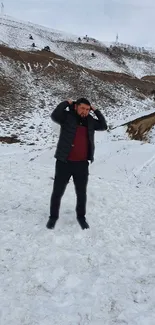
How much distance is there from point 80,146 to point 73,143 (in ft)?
0.45

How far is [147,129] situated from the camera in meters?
20.0

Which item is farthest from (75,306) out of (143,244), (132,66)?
(132,66)

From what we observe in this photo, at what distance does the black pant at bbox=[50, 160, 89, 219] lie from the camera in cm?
565

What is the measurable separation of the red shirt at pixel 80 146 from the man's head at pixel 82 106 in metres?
0.24

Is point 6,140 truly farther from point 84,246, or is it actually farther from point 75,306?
point 75,306

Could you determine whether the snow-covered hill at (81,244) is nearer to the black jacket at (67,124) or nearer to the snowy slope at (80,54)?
the black jacket at (67,124)

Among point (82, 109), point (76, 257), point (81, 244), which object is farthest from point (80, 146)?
point (76, 257)

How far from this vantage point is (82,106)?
5.31m

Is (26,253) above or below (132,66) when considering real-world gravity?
below

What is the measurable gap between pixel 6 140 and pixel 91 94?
58.9 feet

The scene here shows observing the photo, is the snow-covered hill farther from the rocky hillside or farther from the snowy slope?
the snowy slope

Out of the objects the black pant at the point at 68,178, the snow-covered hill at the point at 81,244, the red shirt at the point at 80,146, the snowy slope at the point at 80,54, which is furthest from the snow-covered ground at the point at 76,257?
the snowy slope at the point at 80,54

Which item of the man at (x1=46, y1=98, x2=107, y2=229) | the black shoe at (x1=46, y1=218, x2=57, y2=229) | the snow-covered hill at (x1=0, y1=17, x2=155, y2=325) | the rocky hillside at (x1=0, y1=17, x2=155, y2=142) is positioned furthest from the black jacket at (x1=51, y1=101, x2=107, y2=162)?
the rocky hillside at (x1=0, y1=17, x2=155, y2=142)

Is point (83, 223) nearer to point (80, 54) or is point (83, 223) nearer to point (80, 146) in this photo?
point (80, 146)
